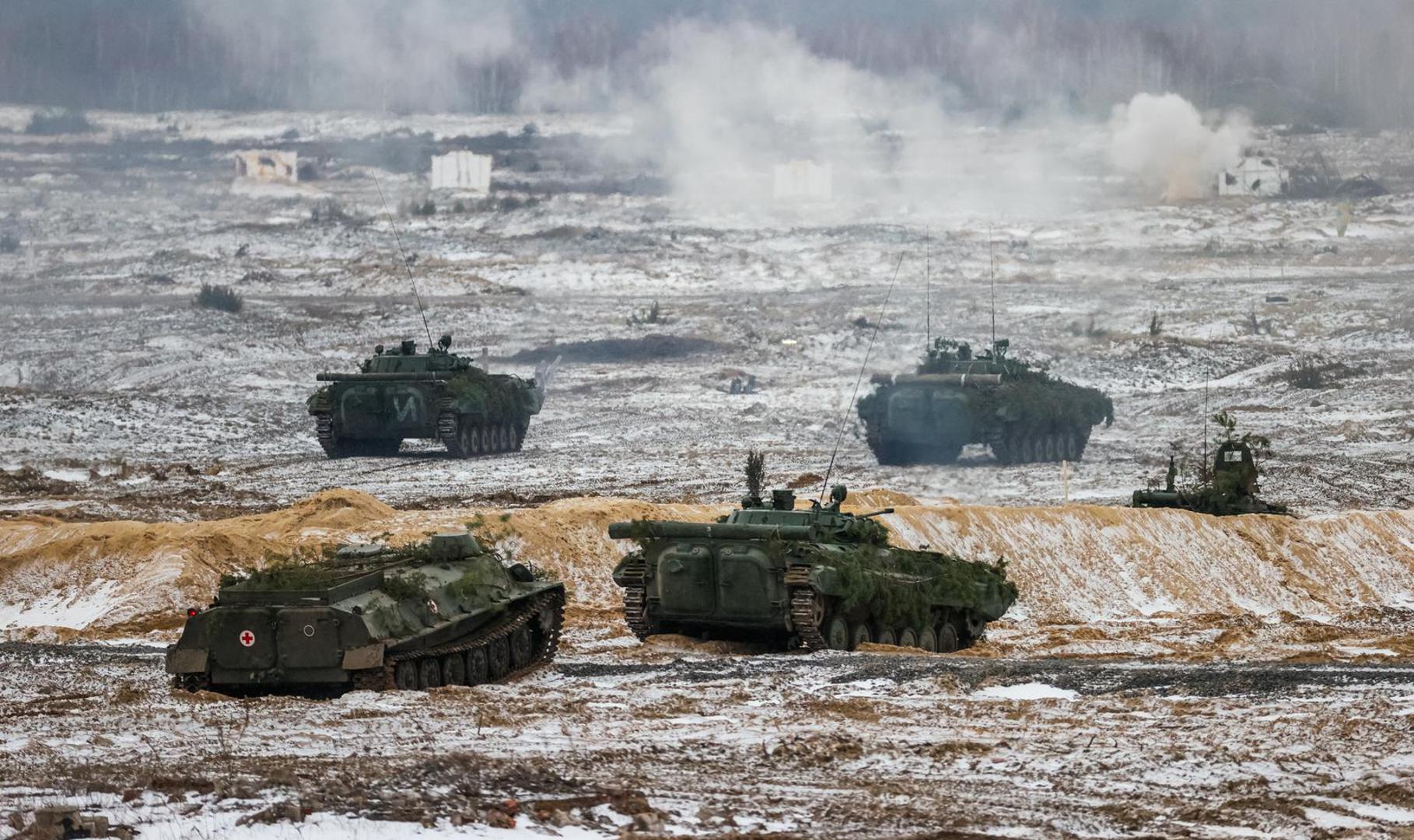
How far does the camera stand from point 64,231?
9550cm

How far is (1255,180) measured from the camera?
98.4 meters

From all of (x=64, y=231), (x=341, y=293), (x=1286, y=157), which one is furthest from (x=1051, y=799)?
(x=1286, y=157)

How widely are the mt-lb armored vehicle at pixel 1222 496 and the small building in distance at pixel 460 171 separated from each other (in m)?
84.2

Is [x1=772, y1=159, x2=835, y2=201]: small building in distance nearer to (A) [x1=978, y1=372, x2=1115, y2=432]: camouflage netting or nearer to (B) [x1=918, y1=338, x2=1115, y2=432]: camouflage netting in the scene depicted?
(A) [x1=978, y1=372, x2=1115, y2=432]: camouflage netting

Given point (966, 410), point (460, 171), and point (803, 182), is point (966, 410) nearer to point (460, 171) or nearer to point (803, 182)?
point (803, 182)

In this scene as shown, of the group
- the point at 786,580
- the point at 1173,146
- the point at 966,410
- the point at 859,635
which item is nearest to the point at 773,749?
the point at 786,580

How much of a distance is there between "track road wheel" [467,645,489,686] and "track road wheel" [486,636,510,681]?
0.06m

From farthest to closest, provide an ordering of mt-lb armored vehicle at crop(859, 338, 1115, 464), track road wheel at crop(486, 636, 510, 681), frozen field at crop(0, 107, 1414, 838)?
mt-lb armored vehicle at crop(859, 338, 1115, 464)
track road wheel at crop(486, 636, 510, 681)
frozen field at crop(0, 107, 1414, 838)

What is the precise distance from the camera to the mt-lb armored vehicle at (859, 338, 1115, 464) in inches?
1501

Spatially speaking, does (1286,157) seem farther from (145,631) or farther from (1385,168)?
(145,631)

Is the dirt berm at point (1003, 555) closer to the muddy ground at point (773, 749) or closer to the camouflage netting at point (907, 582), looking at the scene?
the camouflage netting at point (907, 582)

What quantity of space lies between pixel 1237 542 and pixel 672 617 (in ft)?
33.9

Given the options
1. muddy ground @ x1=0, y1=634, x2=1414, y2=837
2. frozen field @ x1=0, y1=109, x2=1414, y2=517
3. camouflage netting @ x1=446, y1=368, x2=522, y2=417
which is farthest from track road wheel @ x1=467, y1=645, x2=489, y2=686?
camouflage netting @ x1=446, y1=368, x2=522, y2=417

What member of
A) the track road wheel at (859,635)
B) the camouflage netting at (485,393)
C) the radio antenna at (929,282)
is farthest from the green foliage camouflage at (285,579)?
the radio antenna at (929,282)
